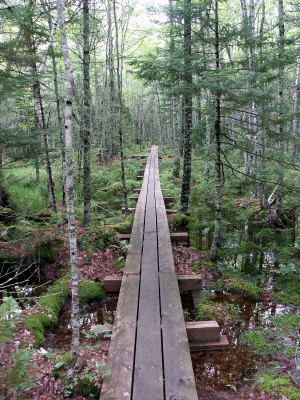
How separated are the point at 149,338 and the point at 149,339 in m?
0.02

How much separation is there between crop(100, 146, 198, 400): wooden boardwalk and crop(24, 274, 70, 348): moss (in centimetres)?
117

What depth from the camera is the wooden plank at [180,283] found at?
18.6ft

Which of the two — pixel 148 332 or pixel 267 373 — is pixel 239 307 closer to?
pixel 267 373

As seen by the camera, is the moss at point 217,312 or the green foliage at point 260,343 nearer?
the green foliage at point 260,343

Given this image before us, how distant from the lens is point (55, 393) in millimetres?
3010

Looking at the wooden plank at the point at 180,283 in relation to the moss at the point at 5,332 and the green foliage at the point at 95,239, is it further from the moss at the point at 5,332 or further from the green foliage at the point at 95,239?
the moss at the point at 5,332

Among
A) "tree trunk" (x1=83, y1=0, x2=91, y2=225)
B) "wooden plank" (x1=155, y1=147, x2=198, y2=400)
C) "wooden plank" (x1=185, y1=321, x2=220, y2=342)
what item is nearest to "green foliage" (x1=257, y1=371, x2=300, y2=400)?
"wooden plank" (x1=185, y1=321, x2=220, y2=342)

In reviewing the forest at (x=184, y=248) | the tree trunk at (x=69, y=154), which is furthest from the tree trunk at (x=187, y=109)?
the tree trunk at (x=69, y=154)

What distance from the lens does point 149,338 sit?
3756mm

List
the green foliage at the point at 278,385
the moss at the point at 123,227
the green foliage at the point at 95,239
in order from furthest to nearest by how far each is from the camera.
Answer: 1. the moss at the point at 123,227
2. the green foliage at the point at 95,239
3. the green foliage at the point at 278,385

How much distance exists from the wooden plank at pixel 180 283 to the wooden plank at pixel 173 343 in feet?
1.12

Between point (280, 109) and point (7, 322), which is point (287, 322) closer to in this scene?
point (7, 322)

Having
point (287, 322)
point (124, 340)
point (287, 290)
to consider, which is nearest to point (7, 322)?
point (124, 340)

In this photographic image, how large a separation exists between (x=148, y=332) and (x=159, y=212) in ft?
19.6
